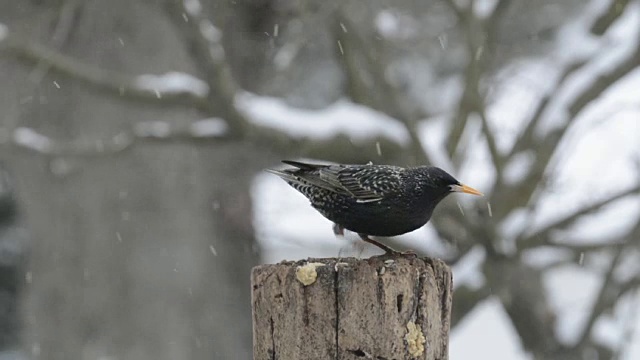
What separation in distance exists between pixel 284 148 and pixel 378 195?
9.89ft

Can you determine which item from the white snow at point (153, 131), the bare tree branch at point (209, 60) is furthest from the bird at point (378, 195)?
the white snow at point (153, 131)

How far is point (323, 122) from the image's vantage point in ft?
20.4

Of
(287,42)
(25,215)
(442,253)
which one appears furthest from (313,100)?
(442,253)

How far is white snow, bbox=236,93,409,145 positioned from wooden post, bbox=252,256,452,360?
3620mm

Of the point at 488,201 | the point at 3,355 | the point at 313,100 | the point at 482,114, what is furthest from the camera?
the point at 3,355

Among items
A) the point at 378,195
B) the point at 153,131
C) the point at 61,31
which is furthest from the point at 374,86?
the point at 378,195

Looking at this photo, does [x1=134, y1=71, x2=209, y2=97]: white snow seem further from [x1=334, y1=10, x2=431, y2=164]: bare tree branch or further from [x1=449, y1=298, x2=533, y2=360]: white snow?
[x1=449, y1=298, x2=533, y2=360]: white snow

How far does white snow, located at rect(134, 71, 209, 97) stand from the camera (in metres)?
5.95

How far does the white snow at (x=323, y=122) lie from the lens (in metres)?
6.04

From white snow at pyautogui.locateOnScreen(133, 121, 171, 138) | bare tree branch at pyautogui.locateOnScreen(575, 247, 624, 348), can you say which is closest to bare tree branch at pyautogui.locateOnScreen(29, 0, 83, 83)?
white snow at pyautogui.locateOnScreen(133, 121, 171, 138)

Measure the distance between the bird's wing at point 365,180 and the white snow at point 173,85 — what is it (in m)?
2.77

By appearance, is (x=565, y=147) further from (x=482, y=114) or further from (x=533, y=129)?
(x=482, y=114)

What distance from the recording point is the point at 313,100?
985cm

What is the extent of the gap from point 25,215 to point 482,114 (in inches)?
175
